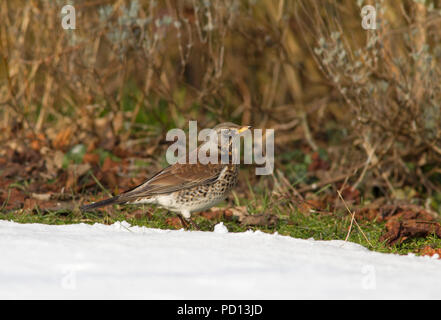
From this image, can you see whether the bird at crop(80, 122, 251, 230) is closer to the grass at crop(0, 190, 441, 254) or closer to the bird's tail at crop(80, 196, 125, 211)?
the bird's tail at crop(80, 196, 125, 211)

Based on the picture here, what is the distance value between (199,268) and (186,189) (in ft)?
6.01

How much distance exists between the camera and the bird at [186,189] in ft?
16.6

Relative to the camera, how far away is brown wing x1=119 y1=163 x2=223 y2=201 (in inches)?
199

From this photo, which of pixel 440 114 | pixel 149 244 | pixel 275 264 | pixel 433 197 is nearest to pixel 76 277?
pixel 149 244

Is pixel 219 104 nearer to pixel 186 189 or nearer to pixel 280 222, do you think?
pixel 186 189

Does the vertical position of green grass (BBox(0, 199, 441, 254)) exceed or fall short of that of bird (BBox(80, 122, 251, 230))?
it falls short

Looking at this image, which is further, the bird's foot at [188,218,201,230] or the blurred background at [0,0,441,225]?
the blurred background at [0,0,441,225]

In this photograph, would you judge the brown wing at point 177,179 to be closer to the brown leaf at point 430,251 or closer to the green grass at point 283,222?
the green grass at point 283,222

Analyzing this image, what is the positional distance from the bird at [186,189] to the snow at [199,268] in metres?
0.92

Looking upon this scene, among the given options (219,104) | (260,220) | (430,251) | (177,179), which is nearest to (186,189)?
(177,179)

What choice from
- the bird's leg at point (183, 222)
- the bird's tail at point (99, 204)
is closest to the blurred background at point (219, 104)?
the bird's tail at point (99, 204)

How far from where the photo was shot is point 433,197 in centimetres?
695

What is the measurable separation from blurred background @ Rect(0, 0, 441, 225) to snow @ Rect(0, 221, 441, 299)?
1.51m

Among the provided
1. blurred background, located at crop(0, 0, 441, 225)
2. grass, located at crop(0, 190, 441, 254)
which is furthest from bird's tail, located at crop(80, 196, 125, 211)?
blurred background, located at crop(0, 0, 441, 225)
